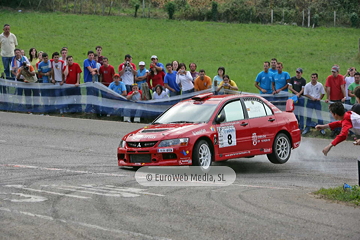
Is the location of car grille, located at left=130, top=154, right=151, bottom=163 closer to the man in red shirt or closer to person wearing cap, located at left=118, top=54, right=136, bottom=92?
person wearing cap, located at left=118, top=54, right=136, bottom=92

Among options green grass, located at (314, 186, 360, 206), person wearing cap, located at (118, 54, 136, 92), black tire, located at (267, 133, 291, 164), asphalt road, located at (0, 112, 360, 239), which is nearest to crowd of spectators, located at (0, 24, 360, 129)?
person wearing cap, located at (118, 54, 136, 92)

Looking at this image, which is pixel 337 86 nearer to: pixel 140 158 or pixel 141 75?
pixel 141 75

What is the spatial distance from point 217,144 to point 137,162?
5.13ft

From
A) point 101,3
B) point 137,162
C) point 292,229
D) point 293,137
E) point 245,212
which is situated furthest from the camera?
point 101,3

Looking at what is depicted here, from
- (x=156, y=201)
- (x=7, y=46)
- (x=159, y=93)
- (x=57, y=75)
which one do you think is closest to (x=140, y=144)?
(x=156, y=201)

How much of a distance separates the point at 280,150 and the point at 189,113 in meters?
2.28

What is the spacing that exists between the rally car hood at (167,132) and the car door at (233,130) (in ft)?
1.44

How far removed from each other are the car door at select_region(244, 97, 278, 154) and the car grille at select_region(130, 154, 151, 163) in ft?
7.84

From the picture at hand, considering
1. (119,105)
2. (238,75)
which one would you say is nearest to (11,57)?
(119,105)

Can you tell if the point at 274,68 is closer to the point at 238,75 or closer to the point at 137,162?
the point at 137,162

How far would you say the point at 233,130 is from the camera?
1282cm

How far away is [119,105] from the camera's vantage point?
20547 millimetres

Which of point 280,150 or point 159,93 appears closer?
point 280,150

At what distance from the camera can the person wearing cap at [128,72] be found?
20922 millimetres
